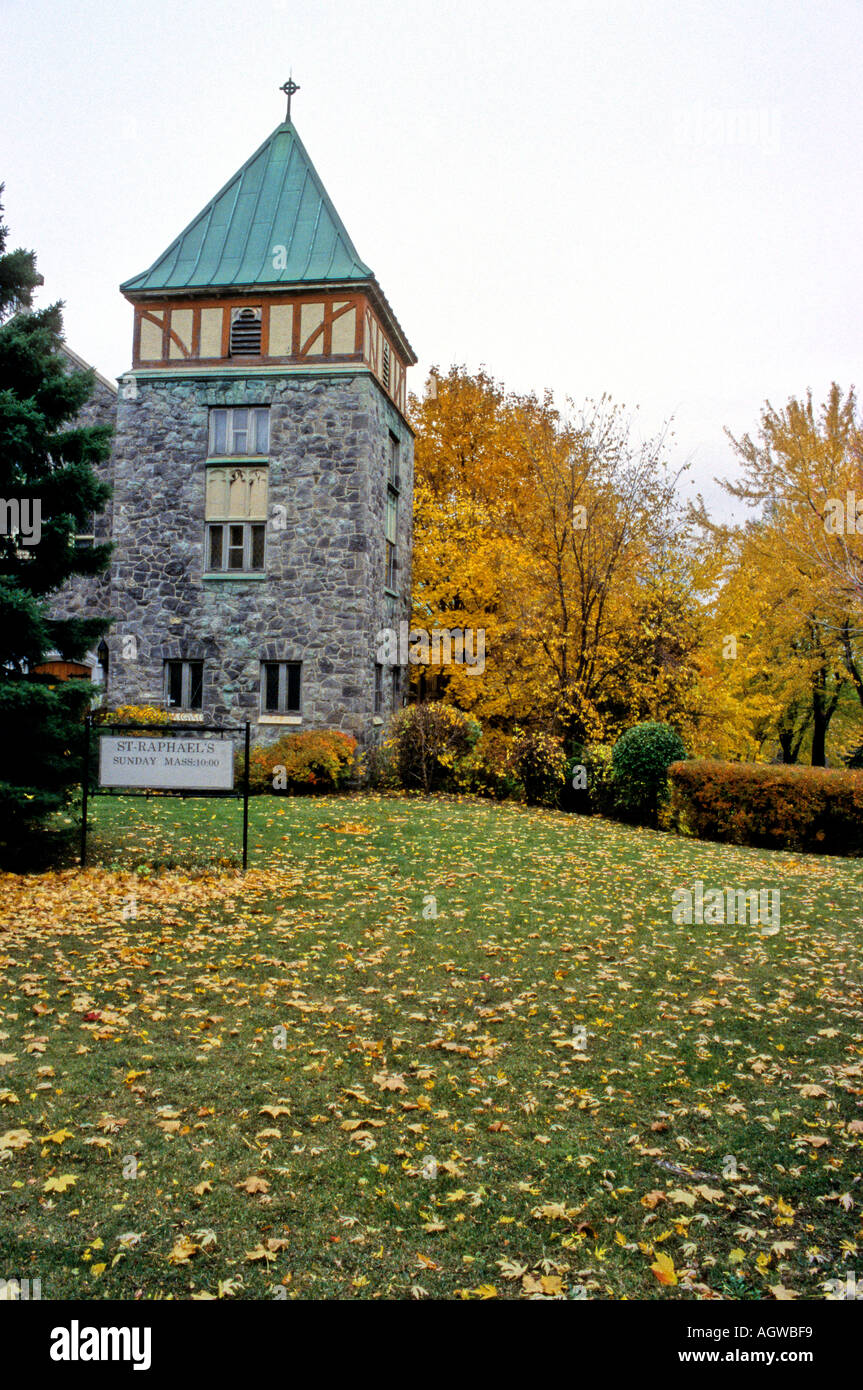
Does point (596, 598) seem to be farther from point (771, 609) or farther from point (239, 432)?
point (239, 432)

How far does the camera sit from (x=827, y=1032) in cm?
611

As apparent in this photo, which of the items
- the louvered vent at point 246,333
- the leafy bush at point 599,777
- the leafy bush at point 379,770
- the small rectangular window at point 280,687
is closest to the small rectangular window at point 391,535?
the small rectangular window at point 280,687

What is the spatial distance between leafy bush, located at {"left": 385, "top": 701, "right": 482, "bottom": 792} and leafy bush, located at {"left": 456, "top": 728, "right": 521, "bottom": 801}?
0.22 meters

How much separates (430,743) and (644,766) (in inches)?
180

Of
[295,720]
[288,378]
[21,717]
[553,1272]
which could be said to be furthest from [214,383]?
[553,1272]

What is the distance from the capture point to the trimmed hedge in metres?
14.4

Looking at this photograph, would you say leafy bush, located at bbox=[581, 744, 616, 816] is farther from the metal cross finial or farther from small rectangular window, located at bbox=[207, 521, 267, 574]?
the metal cross finial

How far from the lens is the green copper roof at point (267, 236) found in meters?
20.7

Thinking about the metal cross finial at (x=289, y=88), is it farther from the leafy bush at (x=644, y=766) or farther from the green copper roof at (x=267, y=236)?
the leafy bush at (x=644, y=766)

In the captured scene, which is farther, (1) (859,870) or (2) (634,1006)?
(1) (859,870)

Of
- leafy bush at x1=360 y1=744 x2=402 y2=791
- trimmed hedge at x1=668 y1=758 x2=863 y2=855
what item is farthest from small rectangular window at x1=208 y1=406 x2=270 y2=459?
trimmed hedge at x1=668 y1=758 x2=863 y2=855

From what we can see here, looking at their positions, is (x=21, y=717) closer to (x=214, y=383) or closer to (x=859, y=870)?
(x=859, y=870)

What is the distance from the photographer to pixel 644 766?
16312mm

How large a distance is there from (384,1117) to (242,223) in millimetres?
22552
